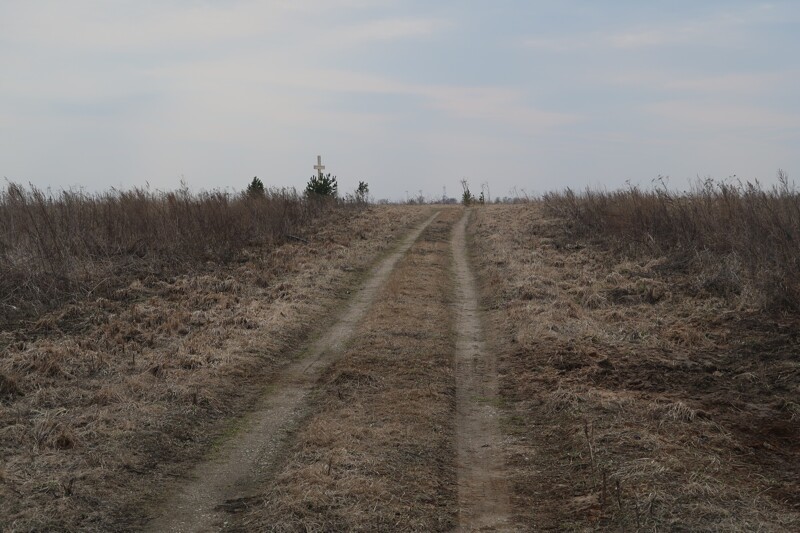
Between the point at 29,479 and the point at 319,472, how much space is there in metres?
2.24

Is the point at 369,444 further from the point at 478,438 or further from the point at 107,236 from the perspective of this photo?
the point at 107,236

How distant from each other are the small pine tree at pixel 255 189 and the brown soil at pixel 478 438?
12.9 metres

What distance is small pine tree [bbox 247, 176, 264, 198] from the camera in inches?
912

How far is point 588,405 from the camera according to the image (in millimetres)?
7211

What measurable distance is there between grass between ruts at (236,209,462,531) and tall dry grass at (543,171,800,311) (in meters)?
4.97

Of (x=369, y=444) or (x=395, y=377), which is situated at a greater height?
(x=395, y=377)

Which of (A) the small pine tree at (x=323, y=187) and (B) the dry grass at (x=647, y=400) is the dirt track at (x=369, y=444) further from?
(A) the small pine tree at (x=323, y=187)

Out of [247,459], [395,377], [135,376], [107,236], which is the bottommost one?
[247,459]

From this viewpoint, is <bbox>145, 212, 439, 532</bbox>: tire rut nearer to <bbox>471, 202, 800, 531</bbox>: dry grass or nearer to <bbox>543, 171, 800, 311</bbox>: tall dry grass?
<bbox>471, 202, 800, 531</bbox>: dry grass

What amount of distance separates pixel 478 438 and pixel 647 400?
6.28 feet

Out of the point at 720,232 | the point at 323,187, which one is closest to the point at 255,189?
the point at 323,187

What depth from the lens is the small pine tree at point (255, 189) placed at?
2318cm

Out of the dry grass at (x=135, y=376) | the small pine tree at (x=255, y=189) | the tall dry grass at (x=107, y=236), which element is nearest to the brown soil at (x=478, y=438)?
the dry grass at (x=135, y=376)

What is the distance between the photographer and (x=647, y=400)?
7.30m
